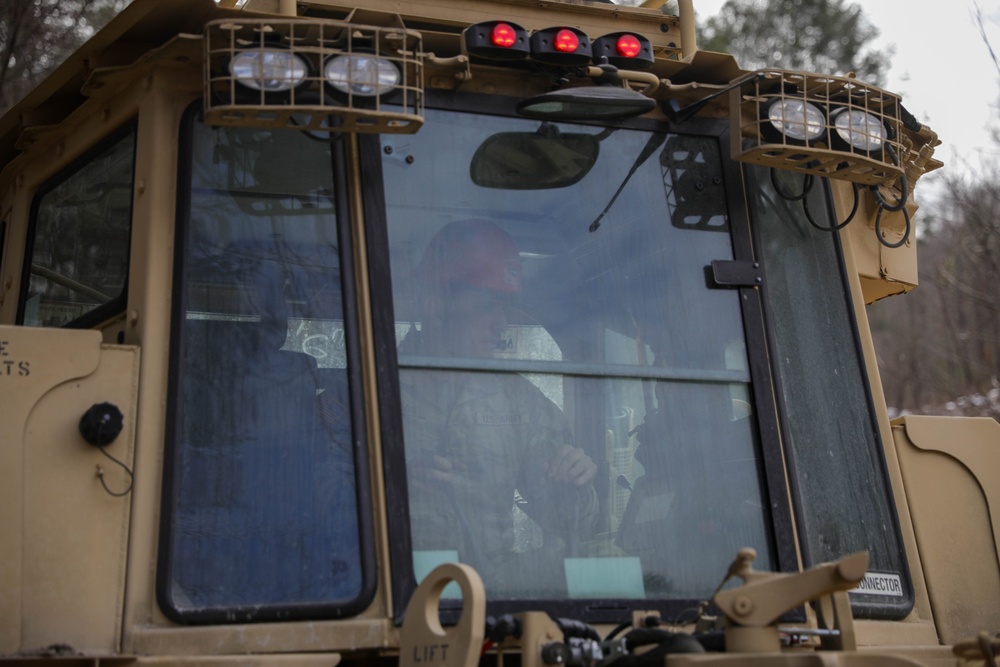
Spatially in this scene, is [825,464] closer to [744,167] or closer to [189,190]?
[744,167]

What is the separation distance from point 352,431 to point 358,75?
97cm

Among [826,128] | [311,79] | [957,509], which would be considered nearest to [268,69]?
[311,79]

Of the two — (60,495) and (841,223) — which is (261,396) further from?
(841,223)

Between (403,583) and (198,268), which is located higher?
(198,268)

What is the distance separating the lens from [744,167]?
4336mm

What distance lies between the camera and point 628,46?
13.5ft

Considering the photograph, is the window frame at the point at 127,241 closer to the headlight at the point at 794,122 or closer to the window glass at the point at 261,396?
the window glass at the point at 261,396

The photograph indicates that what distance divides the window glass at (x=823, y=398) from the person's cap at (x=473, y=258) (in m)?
0.86

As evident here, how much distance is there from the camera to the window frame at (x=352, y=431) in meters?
3.33

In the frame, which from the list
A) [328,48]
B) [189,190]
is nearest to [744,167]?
[328,48]

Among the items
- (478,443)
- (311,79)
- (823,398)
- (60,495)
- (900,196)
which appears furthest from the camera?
(900,196)

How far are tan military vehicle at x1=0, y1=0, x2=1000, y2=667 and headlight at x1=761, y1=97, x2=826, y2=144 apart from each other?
19mm

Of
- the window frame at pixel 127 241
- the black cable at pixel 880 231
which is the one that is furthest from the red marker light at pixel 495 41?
the black cable at pixel 880 231

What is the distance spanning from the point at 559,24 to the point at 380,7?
0.62m
